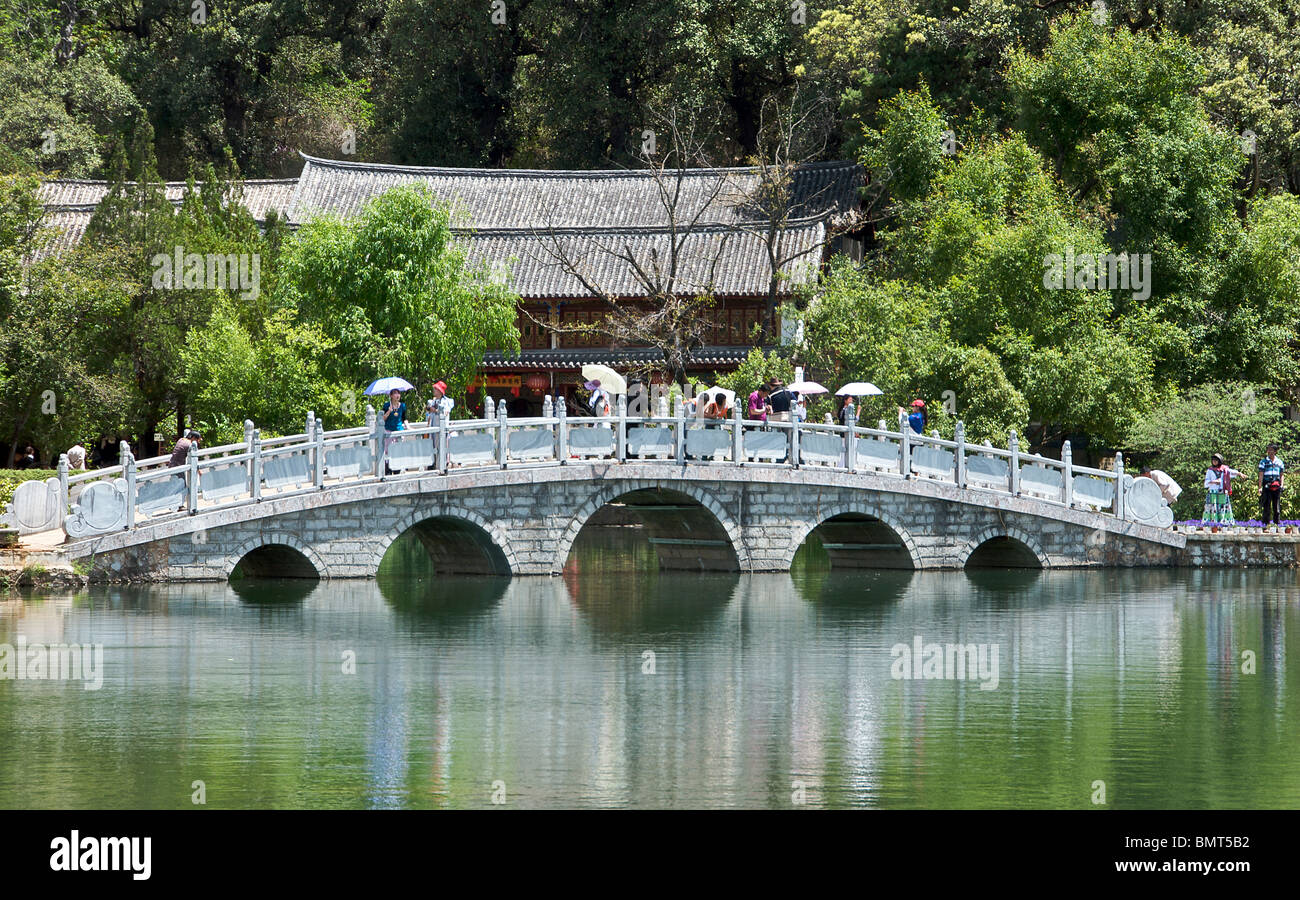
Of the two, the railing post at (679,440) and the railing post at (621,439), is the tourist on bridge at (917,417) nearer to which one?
the railing post at (679,440)

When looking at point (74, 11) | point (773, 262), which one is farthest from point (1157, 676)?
point (74, 11)

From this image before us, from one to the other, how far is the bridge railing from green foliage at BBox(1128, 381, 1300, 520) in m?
1.87

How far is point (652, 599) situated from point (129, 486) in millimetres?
6874

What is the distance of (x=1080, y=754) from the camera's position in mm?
13906

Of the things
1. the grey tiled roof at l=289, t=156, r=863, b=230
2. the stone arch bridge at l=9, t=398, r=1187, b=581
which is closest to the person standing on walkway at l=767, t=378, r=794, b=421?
the stone arch bridge at l=9, t=398, r=1187, b=581

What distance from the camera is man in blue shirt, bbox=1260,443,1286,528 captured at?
92.7 ft

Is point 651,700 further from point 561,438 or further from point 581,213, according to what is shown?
point 581,213

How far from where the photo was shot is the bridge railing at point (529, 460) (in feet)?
76.1

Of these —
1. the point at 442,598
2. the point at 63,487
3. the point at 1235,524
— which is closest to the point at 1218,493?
the point at 1235,524

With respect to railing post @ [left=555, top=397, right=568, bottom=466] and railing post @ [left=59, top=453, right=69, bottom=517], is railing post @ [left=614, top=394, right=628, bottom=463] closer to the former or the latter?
railing post @ [left=555, top=397, right=568, bottom=466]

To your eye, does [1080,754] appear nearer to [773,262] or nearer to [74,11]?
[773,262]

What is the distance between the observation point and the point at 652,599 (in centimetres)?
2438

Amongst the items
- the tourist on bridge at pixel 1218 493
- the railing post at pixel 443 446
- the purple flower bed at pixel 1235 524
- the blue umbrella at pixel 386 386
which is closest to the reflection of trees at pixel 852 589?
the purple flower bed at pixel 1235 524

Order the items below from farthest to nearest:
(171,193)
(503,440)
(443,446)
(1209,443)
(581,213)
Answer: (581,213) → (171,193) → (1209,443) → (503,440) → (443,446)
